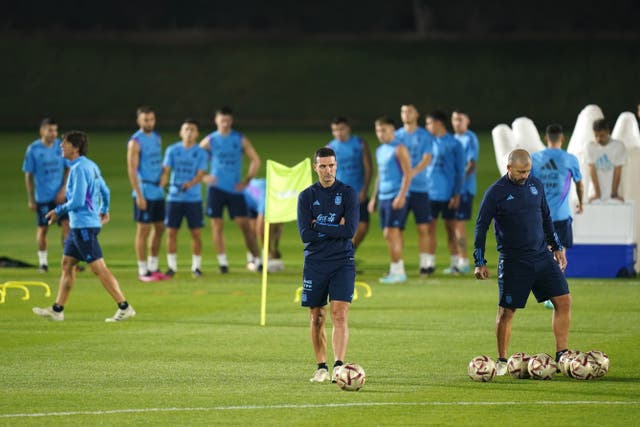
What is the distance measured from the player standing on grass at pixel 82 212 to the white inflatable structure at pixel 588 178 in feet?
20.9

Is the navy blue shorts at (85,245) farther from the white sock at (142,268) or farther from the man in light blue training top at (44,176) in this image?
the man in light blue training top at (44,176)

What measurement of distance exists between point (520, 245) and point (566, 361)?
40.8 inches

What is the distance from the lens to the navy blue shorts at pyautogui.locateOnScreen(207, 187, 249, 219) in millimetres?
21281

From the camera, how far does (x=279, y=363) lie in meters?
13.1

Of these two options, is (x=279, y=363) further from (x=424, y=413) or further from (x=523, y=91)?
(x=523, y=91)

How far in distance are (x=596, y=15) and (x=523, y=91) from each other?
27.1 ft

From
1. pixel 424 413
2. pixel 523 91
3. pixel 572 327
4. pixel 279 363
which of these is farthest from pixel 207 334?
pixel 523 91

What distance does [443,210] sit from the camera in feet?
70.5

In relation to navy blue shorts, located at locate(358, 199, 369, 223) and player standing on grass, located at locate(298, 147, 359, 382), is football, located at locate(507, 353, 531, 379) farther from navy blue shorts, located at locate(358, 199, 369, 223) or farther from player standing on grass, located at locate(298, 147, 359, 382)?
navy blue shorts, located at locate(358, 199, 369, 223)

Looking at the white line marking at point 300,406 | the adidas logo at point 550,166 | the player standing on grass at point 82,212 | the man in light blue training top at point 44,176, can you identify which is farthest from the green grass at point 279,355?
the adidas logo at point 550,166

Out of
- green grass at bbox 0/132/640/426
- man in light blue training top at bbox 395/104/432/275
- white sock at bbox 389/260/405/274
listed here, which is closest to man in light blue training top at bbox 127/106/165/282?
green grass at bbox 0/132/640/426

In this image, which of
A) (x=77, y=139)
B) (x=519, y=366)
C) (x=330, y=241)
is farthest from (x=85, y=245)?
(x=519, y=366)

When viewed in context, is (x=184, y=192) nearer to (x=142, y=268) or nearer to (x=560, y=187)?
(x=142, y=268)

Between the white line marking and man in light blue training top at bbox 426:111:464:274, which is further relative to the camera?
man in light blue training top at bbox 426:111:464:274
